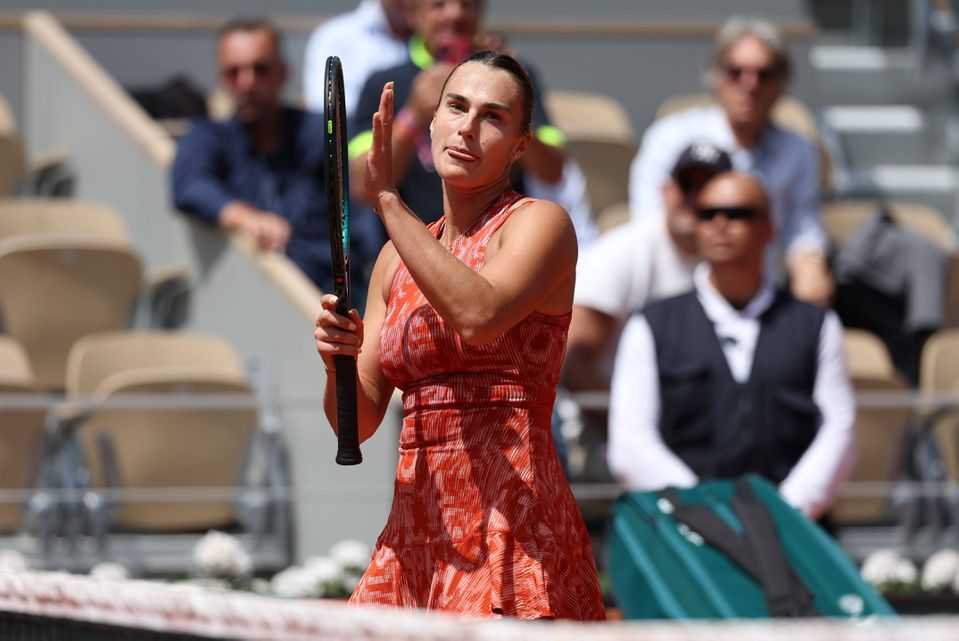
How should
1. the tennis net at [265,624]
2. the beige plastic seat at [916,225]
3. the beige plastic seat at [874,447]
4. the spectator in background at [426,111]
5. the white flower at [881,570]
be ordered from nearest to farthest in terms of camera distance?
the tennis net at [265,624], the spectator in background at [426,111], the white flower at [881,570], the beige plastic seat at [874,447], the beige plastic seat at [916,225]

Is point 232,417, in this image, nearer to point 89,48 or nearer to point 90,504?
point 90,504

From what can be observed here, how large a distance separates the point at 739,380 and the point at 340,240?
2249 mm

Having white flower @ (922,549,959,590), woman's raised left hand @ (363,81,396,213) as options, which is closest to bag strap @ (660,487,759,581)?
white flower @ (922,549,959,590)

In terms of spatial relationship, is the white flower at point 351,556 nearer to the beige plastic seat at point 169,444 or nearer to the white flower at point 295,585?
the white flower at point 295,585

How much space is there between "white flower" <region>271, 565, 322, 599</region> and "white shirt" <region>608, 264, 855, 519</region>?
3.17ft

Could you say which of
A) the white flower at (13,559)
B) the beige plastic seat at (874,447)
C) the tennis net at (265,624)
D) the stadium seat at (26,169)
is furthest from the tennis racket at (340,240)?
the stadium seat at (26,169)

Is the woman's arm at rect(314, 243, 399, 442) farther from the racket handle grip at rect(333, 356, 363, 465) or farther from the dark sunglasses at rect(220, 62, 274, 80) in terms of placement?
the dark sunglasses at rect(220, 62, 274, 80)

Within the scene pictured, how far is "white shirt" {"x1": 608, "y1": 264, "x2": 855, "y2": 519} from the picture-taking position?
4379 mm

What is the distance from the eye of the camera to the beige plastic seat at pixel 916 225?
6996 mm

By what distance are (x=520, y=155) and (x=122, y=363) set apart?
3.34 metres

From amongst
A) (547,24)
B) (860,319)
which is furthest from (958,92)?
(860,319)

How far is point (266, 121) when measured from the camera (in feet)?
19.6

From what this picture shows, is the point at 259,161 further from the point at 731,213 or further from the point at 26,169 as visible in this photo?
the point at 731,213

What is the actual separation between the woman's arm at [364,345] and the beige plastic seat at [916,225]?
445 cm
